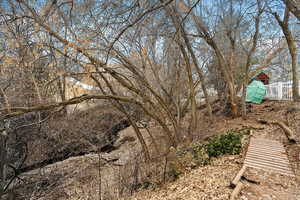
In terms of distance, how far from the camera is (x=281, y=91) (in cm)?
933

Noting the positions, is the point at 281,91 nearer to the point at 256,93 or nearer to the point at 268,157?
the point at 256,93

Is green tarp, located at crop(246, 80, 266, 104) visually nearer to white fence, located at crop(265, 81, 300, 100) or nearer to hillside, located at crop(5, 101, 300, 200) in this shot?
white fence, located at crop(265, 81, 300, 100)

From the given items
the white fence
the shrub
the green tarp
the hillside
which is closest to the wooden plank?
the hillside

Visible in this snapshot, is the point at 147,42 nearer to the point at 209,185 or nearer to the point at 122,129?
the point at 209,185

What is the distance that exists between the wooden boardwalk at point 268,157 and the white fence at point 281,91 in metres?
6.31

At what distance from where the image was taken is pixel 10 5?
3506mm

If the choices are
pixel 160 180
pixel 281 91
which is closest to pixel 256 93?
pixel 281 91

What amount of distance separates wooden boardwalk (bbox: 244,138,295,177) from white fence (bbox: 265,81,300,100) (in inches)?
248

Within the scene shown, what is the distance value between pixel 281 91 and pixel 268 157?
7878mm

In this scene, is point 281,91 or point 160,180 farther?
point 281,91

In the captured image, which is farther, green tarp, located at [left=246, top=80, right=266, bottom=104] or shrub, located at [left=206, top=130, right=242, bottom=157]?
green tarp, located at [left=246, top=80, right=266, bottom=104]

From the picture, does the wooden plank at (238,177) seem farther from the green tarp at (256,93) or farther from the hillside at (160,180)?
the green tarp at (256,93)

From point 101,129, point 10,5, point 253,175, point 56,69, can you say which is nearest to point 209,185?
point 253,175

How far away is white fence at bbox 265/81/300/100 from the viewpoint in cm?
874
